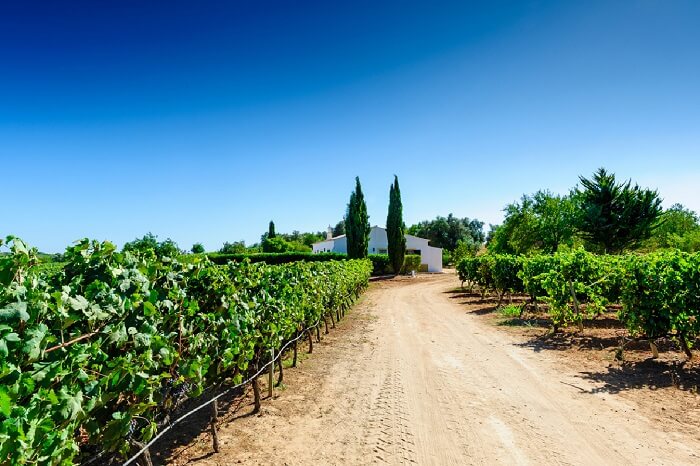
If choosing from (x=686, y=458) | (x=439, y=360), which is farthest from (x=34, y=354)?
(x=439, y=360)

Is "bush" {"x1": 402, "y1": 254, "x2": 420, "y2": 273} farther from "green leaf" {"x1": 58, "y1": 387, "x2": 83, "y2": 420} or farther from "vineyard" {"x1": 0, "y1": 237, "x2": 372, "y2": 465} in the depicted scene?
"green leaf" {"x1": 58, "y1": 387, "x2": 83, "y2": 420}

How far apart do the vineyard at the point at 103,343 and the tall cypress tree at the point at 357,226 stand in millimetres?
33037

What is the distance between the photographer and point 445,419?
5781 millimetres

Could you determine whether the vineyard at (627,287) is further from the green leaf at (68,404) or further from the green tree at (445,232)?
the green tree at (445,232)

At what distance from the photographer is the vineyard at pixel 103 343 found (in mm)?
2314

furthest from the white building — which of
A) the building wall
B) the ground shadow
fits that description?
the ground shadow

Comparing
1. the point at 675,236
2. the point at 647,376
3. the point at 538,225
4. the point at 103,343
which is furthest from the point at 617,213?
the point at 103,343

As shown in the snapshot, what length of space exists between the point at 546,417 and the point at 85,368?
6.17 metres

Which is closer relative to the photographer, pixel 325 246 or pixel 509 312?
pixel 509 312

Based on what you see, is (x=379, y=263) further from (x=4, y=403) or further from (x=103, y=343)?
(x=4, y=403)

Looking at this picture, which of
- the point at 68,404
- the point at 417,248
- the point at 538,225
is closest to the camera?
the point at 68,404

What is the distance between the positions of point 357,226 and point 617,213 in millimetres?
22284

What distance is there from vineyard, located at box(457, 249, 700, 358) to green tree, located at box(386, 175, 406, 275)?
22.4 meters

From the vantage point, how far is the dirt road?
15.7 ft
